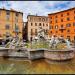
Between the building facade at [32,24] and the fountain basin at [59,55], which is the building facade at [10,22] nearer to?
the building facade at [32,24]

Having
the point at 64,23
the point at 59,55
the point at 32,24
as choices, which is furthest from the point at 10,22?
the point at 59,55

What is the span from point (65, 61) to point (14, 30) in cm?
2823

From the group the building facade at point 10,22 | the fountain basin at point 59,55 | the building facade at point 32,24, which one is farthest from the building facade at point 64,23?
the fountain basin at point 59,55

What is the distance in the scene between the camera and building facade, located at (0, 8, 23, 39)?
123ft

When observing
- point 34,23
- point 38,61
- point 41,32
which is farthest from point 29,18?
point 38,61

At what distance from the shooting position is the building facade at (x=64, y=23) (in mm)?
41222

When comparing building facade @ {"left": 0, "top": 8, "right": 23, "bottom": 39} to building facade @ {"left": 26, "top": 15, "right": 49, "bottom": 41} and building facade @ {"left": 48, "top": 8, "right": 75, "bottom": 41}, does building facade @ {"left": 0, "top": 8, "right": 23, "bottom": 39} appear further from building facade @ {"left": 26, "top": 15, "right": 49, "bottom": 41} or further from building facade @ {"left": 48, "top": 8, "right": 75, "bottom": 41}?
building facade @ {"left": 48, "top": 8, "right": 75, "bottom": 41}

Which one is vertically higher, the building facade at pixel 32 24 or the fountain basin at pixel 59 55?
the building facade at pixel 32 24

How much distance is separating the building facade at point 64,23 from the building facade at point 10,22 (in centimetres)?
1144

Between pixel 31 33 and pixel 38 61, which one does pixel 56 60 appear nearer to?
pixel 38 61

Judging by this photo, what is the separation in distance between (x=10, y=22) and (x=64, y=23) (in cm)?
1618

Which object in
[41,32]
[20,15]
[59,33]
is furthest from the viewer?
[59,33]

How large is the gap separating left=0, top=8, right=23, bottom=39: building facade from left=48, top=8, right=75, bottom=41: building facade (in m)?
11.4

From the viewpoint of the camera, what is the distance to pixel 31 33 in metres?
47.8
